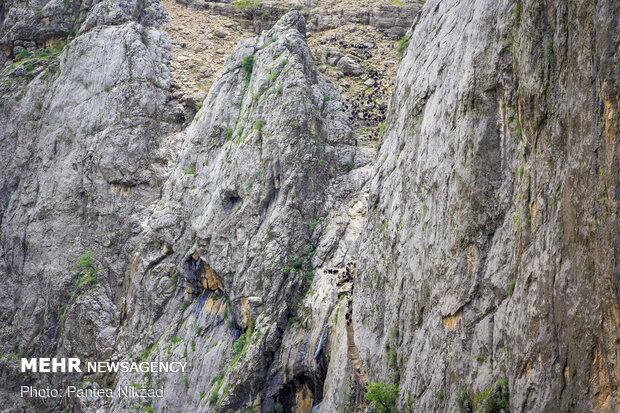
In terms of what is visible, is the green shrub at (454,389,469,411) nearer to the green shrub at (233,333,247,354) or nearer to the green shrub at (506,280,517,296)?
the green shrub at (506,280,517,296)

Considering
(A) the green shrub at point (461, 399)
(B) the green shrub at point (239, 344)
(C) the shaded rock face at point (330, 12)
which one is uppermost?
(C) the shaded rock face at point (330, 12)

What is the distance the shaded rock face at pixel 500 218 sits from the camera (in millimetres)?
11430

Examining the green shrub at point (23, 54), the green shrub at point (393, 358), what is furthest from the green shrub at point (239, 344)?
the green shrub at point (23, 54)

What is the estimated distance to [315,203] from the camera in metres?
30.0

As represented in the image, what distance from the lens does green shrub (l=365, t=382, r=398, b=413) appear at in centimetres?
1914

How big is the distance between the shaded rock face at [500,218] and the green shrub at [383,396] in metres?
0.42

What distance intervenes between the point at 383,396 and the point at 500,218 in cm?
724

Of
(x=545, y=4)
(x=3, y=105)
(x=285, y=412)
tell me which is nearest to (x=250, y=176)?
(x=285, y=412)

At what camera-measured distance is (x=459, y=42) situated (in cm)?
1864

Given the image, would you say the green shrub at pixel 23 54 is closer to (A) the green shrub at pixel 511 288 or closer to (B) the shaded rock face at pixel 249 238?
(B) the shaded rock face at pixel 249 238

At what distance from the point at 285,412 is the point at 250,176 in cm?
1161

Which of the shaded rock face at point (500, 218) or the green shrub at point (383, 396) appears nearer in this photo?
the shaded rock face at point (500, 218)

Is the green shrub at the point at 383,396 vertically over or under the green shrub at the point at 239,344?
over

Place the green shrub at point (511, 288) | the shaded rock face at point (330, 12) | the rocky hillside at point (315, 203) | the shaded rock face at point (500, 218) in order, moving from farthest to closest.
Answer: the shaded rock face at point (330, 12) → the green shrub at point (511, 288) → the rocky hillside at point (315, 203) → the shaded rock face at point (500, 218)
